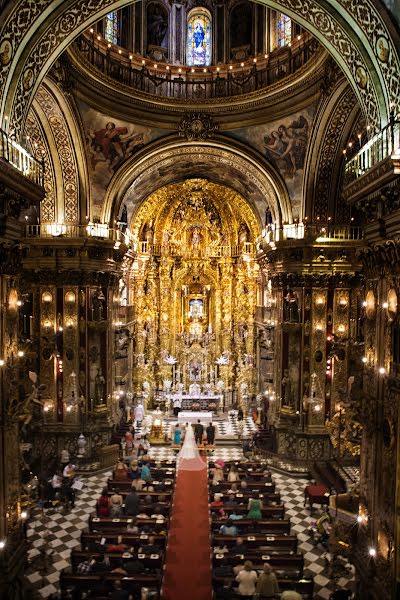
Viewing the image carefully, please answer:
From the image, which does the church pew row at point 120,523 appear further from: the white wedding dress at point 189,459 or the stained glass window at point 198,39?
the stained glass window at point 198,39

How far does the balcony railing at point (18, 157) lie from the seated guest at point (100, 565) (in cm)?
895

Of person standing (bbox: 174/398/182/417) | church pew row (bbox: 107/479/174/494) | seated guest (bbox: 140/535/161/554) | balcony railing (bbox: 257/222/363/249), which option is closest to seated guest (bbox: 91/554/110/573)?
seated guest (bbox: 140/535/161/554)

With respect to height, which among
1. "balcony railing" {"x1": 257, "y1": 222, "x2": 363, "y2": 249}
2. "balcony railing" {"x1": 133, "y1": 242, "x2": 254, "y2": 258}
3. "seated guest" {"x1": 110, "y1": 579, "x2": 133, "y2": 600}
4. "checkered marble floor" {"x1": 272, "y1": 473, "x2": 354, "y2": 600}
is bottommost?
"checkered marble floor" {"x1": 272, "y1": 473, "x2": 354, "y2": 600}

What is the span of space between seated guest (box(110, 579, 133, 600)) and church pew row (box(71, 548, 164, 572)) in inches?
49.2

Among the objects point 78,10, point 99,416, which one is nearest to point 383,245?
point 78,10

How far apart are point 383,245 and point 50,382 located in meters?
14.8

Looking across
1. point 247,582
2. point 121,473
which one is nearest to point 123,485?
point 121,473

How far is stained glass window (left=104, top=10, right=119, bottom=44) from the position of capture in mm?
19692

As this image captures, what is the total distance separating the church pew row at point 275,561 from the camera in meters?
11.4

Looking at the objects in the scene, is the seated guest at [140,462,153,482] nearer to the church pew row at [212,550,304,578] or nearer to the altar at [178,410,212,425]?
the church pew row at [212,550,304,578]

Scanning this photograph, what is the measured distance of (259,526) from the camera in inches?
529

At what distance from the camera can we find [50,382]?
19.7 meters

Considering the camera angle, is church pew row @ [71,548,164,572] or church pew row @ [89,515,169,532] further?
church pew row @ [89,515,169,532]

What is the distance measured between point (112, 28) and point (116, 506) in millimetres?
18643
